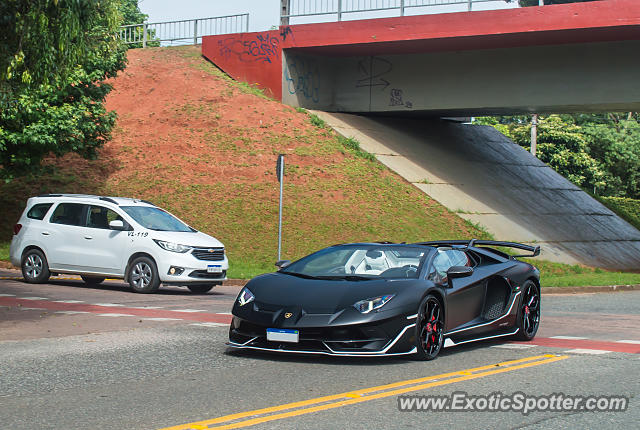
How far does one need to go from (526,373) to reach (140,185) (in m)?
21.0

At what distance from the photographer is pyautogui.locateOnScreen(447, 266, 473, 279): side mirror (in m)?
9.39

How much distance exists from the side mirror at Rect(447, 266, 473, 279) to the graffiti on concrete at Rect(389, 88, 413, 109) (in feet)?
75.5

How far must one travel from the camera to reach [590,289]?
21391mm

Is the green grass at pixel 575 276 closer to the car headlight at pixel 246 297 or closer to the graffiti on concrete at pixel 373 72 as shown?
the graffiti on concrete at pixel 373 72

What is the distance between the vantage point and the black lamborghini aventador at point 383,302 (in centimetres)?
840

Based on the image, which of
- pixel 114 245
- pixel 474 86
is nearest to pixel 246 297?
pixel 114 245

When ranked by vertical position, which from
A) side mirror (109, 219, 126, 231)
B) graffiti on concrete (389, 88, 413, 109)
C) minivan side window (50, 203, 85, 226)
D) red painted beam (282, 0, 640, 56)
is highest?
red painted beam (282, 0, 640, 56)

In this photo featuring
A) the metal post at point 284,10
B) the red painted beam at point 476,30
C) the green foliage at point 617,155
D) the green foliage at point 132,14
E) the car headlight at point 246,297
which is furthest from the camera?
the green foliage at point 132,14

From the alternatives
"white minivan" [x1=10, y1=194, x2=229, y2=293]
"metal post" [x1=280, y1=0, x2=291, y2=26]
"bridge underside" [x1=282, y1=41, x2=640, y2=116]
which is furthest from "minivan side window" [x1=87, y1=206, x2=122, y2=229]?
"metal post" [x1=280, y1=0, x2=291, y2=26]

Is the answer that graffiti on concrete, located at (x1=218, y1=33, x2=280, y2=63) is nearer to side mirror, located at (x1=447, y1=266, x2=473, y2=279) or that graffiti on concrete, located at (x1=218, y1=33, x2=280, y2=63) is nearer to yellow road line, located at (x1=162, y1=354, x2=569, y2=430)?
side mirror, located at (x1=447, y1=266, x2=473, y2=279)

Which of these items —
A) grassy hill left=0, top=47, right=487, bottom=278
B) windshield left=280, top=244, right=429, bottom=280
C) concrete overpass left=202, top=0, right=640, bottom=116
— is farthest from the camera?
concrete overpass left=202, top=0, right=640, bottom=116

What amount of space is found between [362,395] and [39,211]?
1328 cm

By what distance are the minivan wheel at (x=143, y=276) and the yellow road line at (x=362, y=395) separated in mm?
9421

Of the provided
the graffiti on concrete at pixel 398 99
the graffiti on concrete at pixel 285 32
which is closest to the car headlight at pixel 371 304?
the graffiti on concrete at pixel 398 99
